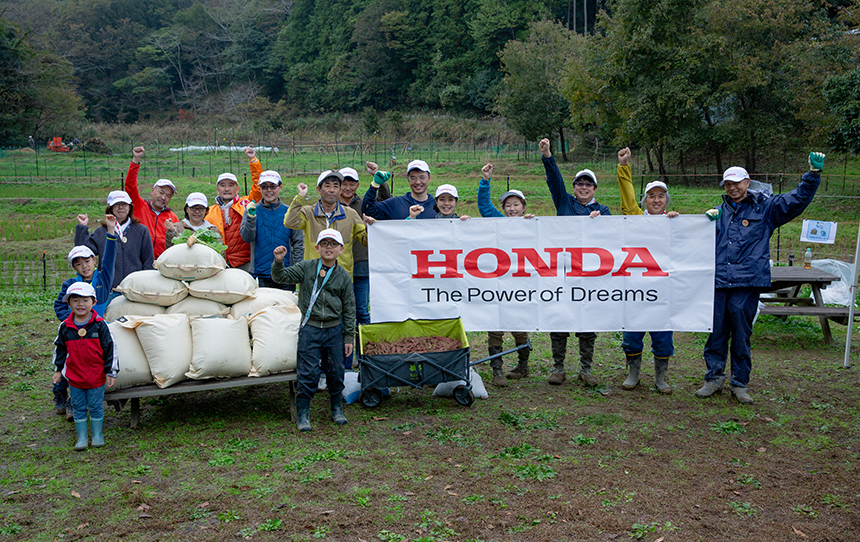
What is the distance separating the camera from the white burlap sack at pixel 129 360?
588cm


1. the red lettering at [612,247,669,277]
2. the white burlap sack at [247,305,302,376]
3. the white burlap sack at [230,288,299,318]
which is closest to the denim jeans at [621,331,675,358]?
the red lettering at [612,247,669,277]

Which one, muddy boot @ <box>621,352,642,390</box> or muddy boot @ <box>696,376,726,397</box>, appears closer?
muddy boot @ <box>696,376,726,397</box>

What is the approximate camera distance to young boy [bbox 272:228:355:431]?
600cm

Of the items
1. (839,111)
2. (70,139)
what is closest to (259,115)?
(70,139)

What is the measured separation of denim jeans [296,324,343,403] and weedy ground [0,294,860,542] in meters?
0.46

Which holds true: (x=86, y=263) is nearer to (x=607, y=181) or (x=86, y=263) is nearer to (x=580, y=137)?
(x=607, y=181)

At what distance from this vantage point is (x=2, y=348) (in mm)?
9297

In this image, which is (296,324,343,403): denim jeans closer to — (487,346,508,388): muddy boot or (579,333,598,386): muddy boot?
(487,346,508,388): muddy boot

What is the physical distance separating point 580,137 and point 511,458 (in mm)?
48239

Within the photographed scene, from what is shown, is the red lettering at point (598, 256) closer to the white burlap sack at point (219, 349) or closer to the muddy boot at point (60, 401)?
the white burlap sack at point (219, 349)

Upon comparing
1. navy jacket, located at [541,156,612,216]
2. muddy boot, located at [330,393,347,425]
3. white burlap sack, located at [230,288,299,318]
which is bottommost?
muddy boot, located at [330,393,347,425]

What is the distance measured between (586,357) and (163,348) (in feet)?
15.0

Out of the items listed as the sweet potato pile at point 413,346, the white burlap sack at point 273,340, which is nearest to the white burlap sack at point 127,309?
the white burlap sack at point 273,340

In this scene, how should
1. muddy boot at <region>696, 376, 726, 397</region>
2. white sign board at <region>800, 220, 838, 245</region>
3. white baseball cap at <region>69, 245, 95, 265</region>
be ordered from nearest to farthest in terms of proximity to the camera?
white baseball cap at <region>69, 245, 95, 265</region>, muddy boot at <region>696, 376, 726, 397</region>, white sign board at <region>800, 220, 838, 245</region>
